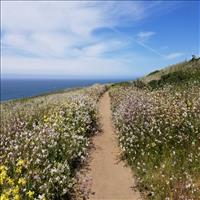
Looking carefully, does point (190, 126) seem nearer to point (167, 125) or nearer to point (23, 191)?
point (167, 125)

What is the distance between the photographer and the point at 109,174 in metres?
11.7

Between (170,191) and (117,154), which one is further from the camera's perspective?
(117,154)

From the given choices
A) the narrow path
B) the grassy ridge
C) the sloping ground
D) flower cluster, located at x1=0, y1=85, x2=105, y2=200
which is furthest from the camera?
the sloping ground

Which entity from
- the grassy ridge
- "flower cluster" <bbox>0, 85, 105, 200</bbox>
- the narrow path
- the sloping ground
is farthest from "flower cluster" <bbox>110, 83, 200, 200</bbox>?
the sloping ground

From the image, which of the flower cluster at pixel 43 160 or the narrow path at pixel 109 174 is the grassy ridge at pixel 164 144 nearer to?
the narrow path at pixel 109 174

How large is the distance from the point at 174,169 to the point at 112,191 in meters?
1.68

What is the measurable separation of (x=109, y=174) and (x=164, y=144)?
2.00m

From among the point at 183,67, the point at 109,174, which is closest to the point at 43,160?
the point at 109,174

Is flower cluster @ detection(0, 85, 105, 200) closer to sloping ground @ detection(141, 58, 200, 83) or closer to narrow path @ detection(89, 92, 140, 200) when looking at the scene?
narrow path @ detection(89, 92, 140, 200)

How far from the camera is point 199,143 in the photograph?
11.8m

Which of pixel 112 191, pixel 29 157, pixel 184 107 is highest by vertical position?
pixel 184 107

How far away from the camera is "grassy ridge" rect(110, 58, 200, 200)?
962cm

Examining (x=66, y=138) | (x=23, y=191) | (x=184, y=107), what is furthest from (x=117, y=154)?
(x=23, y=191)

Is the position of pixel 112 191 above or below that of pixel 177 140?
below
